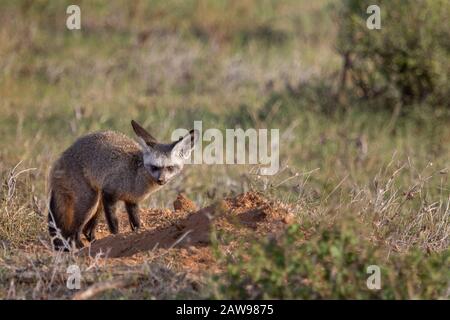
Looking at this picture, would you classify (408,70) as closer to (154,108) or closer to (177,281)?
(154,108)

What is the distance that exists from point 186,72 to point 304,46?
104 inches

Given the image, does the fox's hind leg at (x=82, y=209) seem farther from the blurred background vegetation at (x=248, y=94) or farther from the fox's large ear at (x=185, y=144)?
the fox's large ear at (x=185, y=144)

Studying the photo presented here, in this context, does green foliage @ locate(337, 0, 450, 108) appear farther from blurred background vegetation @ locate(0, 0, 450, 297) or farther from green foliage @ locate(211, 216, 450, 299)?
green foliage @ locate(211, 216, 450, 299)

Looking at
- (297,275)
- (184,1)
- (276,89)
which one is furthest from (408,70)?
(297,275)

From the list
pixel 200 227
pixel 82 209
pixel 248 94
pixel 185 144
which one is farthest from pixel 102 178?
pixel 248 94

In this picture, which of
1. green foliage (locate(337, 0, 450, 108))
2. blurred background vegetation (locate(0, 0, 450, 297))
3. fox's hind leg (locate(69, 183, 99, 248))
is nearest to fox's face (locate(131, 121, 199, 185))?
fox's hind leg (locate(69, 183, 99, 248))

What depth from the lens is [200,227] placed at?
6512 mm

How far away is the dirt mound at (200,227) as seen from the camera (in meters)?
6.36

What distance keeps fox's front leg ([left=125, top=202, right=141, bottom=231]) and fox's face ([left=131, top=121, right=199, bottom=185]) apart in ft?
0.92

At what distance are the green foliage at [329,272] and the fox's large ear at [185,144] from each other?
7.55ft

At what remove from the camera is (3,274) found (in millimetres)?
5918

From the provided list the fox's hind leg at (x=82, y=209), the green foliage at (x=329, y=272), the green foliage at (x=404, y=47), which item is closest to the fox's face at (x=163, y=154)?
the fox's hind leg at (x=82, y=209)

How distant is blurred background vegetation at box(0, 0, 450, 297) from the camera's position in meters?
7.97

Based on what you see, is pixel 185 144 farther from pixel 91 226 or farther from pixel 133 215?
pixel 91 226
